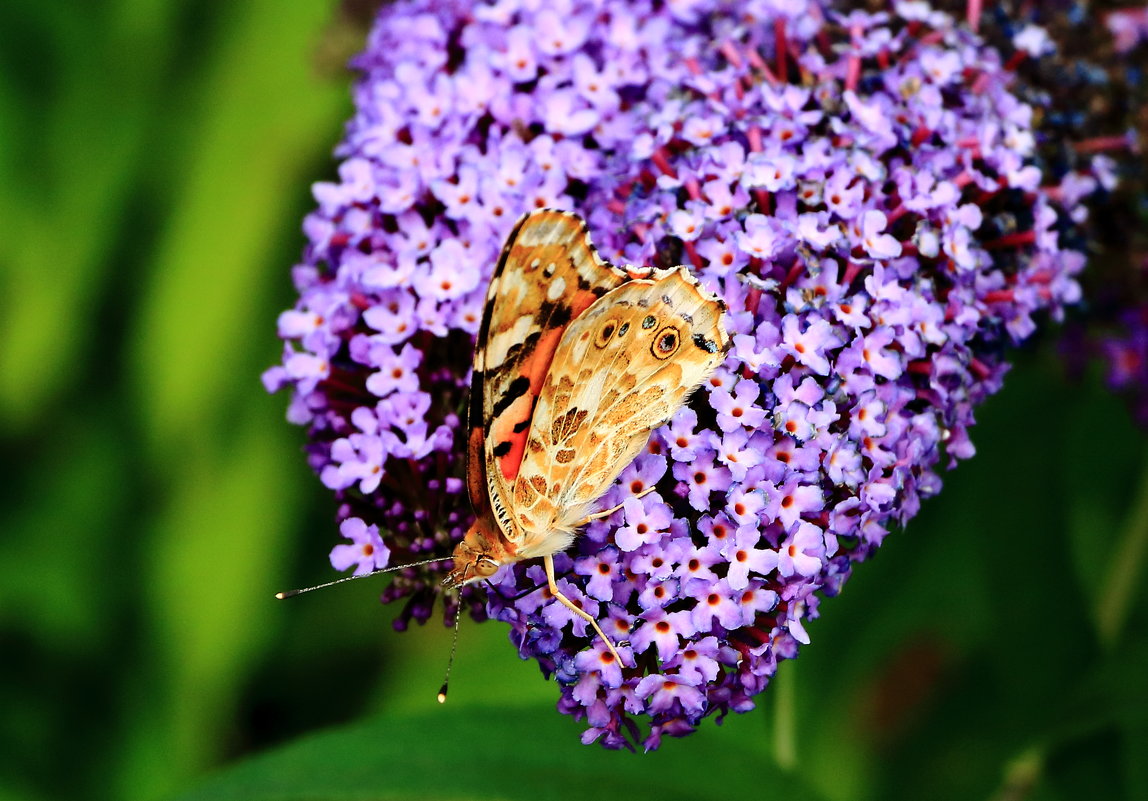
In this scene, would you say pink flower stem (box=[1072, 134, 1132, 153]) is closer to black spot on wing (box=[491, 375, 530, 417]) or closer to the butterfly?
the butterfly

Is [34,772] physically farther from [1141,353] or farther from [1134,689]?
[1141,353]

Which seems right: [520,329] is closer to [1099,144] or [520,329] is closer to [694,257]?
[694,257]

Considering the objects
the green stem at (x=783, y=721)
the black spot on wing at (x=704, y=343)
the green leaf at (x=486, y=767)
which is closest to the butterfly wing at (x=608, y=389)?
the black spot on wing at (x=704, y=343)

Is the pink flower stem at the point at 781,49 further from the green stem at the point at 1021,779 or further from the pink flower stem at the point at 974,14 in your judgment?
the green stem at the point at 1021,779

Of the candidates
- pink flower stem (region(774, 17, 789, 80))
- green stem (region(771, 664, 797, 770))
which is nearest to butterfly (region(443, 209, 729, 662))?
pink flower stem (region(774, 17, 789, 80))

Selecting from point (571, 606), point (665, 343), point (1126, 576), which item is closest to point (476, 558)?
point (571, 606)
